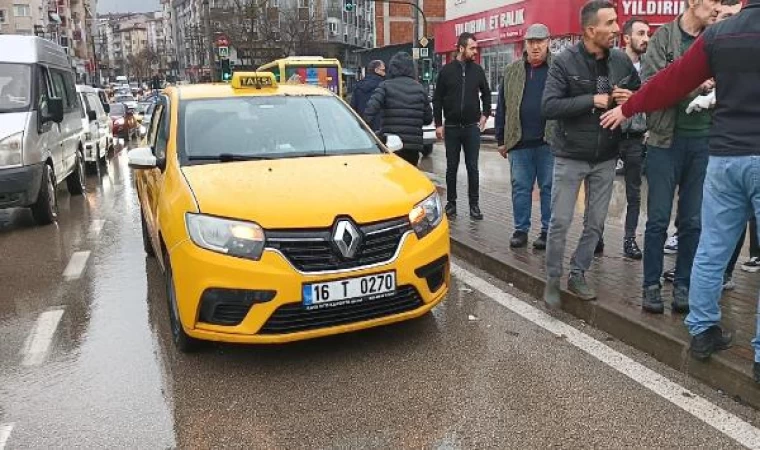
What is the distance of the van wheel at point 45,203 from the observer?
28.0 feet

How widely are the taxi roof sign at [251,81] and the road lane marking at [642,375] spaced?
95.5 inches

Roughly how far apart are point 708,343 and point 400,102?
4.59 metres

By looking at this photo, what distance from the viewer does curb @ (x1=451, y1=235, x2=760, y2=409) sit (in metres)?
3.36

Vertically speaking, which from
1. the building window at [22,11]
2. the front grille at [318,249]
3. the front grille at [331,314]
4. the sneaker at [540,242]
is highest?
the building window at [22,11]

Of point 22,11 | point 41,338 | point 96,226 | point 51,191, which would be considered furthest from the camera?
point 22,11

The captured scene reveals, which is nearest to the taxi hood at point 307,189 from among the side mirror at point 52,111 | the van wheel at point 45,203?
the van wheel at point 45,203

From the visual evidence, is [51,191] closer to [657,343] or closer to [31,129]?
[31,129]

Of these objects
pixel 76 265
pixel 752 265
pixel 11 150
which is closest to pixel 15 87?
pixel 11 150

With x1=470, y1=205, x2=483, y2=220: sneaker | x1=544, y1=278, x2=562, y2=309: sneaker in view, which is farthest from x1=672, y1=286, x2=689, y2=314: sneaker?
x1=470, y1=205, x2=483, y2=220: sneaker

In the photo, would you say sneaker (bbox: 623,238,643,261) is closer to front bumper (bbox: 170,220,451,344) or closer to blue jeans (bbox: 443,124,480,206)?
blue jeans (bbox: 443,124,480,206)

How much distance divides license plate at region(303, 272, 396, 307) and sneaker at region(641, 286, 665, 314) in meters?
1.60

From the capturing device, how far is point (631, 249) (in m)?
5.72

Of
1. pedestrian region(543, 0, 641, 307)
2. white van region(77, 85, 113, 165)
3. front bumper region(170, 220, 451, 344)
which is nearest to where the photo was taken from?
front bumper region(170, 220, 451, 344)

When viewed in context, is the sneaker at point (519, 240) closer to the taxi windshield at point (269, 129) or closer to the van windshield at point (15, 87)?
the taxi windshield at point (269, 129)
